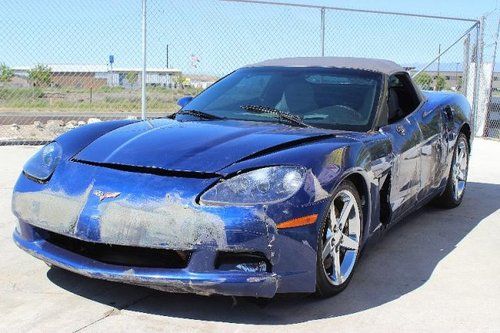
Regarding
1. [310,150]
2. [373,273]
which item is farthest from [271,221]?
[373,273]

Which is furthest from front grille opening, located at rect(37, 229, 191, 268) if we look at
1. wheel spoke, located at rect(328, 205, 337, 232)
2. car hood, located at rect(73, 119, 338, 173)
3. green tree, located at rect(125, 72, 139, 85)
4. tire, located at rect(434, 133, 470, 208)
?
green tree, located at rect(125, 72, 139, 85)

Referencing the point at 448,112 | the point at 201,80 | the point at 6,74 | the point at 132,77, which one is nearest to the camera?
the point at 448,112

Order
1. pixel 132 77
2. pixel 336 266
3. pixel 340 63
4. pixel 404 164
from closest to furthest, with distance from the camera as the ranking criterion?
1. pixel 336 266
2. pixel 404 164
3. pixel 340 63
4. pixel 132 77

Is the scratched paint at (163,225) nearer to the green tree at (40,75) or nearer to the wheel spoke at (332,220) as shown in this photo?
the wheel spoke at (332,220)

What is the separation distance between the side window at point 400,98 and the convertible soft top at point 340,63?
0.25 feet

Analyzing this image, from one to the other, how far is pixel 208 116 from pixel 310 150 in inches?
42.8

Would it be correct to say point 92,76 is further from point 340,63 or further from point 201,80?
point 340,63

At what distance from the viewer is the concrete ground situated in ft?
9.75

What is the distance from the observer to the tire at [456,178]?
552 centimetres

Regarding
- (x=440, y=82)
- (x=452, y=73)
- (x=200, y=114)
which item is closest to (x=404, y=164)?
(x=200, y=114)

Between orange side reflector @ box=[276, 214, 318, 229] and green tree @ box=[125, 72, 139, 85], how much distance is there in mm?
8495

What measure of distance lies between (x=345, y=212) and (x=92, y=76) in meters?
11.3

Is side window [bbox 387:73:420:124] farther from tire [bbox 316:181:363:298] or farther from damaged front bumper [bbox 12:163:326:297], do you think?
damaged front bumper [bbox 12:163:326:297]

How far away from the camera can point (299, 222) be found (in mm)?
2922
